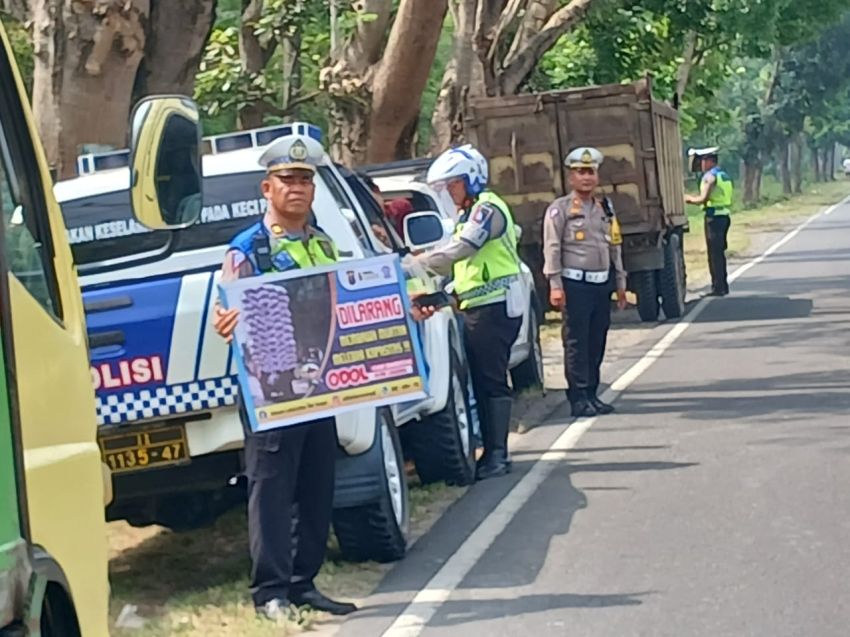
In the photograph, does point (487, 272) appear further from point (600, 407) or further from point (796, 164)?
point (796, 164)

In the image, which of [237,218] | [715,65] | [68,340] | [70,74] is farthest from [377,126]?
[715,65]

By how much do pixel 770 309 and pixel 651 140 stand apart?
10.3 ft

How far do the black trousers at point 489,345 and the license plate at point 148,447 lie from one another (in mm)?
3312

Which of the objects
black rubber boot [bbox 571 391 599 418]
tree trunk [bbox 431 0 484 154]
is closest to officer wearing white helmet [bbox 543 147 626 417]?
black rubber boot [bbox 571 391 599 418]

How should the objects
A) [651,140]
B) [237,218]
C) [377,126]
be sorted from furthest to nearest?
[651,140], [377,126], [237,218]

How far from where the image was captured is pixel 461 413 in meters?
Answer: 10.1

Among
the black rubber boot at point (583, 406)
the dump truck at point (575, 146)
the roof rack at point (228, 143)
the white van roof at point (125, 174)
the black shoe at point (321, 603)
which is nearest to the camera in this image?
the black shoe at point (321, 603)

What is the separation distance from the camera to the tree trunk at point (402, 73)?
16391 millimetres

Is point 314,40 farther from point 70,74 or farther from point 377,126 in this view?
point 70,74

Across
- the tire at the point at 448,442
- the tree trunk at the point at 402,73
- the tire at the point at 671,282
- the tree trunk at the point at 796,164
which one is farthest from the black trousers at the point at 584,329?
the tree trunk at the point at 796,164

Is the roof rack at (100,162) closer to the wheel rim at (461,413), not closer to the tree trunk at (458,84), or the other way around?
the wheel rim at (461,413)

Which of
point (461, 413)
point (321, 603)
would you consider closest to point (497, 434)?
point (461, 413)

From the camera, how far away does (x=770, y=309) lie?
21078mm

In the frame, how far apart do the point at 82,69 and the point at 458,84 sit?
12207 mm
